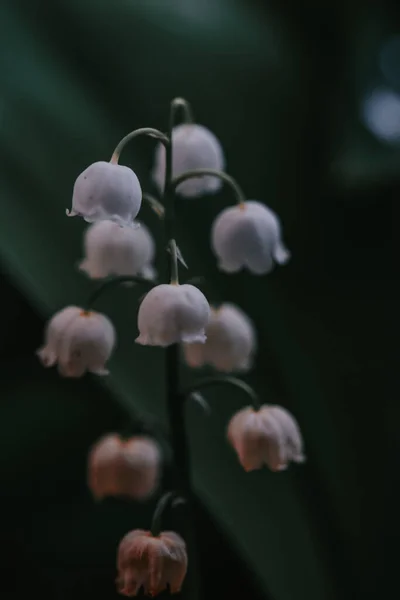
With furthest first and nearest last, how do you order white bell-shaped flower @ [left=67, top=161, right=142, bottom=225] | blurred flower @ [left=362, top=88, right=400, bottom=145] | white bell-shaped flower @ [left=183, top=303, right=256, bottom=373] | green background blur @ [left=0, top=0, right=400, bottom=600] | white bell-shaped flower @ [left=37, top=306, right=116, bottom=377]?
blurred flower @ [left=362, top=88, right=400, bottom=145] → green background blur @ [left=0, top=0, right=400, bottom=600] → white bell-shaped flower @ [left=183, top=303, right=256, bottom=373] → white bell-shaped flower @ [left=37, top=306, right=116, bottom=377] → white bell-shaped flower @ [left=67, top=161, right=142, bottom=225]

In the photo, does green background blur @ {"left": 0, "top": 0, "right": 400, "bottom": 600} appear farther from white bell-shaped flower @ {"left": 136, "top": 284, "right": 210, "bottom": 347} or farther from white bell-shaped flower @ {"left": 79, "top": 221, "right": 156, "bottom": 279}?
white bell-shaped flower @ {"left": 136, "top": 284, "right": 210, "bottom": 347}

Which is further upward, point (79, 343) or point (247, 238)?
point (247, 238)

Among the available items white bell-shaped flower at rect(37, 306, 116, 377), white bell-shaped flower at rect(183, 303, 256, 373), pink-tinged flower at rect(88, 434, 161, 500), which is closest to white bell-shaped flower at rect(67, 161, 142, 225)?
white bell-shaped flower at rect(37, 306, 116, 377)

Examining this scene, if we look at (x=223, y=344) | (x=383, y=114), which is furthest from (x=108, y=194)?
(x=383, y=114)

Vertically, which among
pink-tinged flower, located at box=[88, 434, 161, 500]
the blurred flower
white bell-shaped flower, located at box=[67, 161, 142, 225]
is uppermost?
the blurred flower

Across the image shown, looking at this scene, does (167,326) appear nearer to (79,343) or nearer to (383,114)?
(79,343)

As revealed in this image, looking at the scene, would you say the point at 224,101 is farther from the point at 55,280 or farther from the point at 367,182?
the point at 55,280
